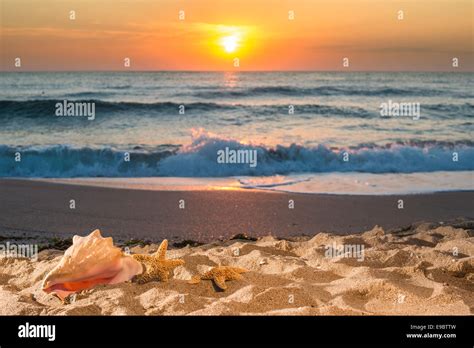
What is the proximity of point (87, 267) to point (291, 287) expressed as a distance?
4.65 feet

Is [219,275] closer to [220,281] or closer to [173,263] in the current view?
[220,281]

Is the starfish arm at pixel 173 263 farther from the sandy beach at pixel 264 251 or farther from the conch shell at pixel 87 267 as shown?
the conch shell at pixel 87 267

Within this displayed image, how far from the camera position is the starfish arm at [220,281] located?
413 cm

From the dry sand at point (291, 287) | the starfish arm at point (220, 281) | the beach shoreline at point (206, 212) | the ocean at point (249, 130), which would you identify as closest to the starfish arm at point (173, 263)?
the dry sand at point (291, 287)

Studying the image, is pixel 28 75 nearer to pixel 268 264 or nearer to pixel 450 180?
pixel 450 180

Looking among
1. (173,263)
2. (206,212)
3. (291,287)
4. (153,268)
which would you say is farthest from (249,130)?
(291,287)

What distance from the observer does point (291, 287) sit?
13.5 feet

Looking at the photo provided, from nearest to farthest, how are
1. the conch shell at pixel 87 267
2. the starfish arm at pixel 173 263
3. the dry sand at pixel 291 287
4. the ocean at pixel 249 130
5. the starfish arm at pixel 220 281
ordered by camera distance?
1. the dry sand at pixel 291 287
2. the conch shell at pixel 87 267
3. the starfish arm at pixel 220 281
4. the starfish arm at pixel 173 263
5. the ocean at pixel 249 130

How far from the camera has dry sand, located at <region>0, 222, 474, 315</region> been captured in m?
3.82

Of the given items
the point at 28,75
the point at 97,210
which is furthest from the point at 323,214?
the point at 28,75

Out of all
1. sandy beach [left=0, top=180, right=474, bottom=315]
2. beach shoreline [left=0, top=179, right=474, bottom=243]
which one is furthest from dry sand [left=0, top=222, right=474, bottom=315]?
beach shoreline [left=0, top=179, right=474, bottom=243]

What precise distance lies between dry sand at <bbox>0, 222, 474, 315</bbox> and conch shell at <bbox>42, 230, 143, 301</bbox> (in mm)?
72

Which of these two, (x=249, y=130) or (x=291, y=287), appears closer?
(x=291, y=287)

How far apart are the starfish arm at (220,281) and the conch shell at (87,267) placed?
60 centimetres
